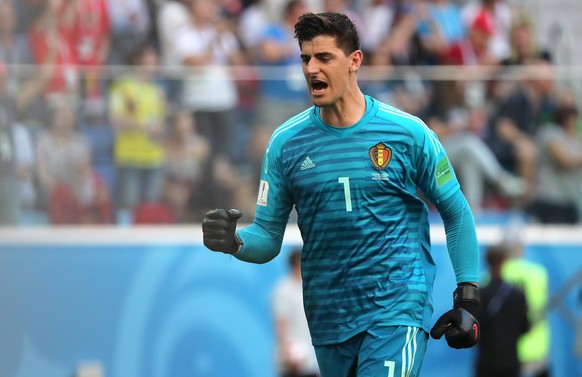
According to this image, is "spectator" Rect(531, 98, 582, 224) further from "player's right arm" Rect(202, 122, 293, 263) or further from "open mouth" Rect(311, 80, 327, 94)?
"open mouth" Rect(311, 80, 327, 94)

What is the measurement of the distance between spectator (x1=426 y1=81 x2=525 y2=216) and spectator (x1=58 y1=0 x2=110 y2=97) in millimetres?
3405

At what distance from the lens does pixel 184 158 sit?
12.7 m

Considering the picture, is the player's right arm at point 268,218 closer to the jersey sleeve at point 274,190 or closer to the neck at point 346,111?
the jersey sleeve at point 274,190

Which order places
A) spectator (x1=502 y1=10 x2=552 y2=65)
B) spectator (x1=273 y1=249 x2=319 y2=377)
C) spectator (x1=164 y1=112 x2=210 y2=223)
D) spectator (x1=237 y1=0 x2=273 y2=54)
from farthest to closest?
spectator (x1=502 y1=10 x2=552 y2=65)
spectator (x1=237 y1=0 x2=273 y2=54)
spectator (x1=164 y1=112 x2=210 y2=223)
spectator (x1=273 y1=249 x2=319 y2=377)

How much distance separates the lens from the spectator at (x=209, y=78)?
12.7 meters

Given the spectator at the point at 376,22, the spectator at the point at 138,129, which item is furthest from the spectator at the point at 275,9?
the spectator at the point at 138,129

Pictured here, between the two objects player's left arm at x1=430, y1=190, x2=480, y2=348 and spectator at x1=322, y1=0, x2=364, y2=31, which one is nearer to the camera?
player's left arm at x1=430, y1=190, x2=480, y2=348

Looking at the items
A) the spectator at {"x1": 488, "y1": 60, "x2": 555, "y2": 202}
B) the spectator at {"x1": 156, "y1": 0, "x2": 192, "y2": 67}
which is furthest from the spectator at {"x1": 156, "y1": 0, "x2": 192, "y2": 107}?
the spectator at {"x1": 488, "y1": 60, "x2": 555, "y2": 202}

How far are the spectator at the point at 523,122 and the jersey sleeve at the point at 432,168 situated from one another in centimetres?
733

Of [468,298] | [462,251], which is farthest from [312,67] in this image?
[468,298]

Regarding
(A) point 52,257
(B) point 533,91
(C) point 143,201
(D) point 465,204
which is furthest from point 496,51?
(D) point 465,204

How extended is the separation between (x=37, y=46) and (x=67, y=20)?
437 millimetres

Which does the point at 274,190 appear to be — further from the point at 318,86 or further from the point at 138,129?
the point at 138,129

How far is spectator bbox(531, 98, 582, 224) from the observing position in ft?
45.6
